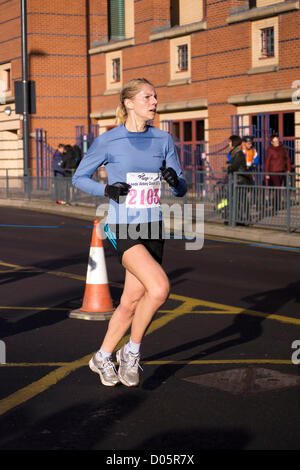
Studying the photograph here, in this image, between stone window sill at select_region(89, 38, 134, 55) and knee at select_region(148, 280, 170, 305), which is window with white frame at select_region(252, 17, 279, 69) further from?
knee at select_region(148, 280, 170, 305)

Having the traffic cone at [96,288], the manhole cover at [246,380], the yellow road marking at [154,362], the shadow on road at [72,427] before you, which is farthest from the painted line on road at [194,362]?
the traffic cone at [96,288]

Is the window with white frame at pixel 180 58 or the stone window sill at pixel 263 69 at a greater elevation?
the window with white frame at pixel 180 58

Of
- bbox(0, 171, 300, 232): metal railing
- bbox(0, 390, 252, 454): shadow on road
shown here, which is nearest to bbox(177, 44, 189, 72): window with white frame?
bbox(0, 171, 300, 232): metal railing

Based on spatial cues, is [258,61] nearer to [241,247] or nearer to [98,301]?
[241,247]

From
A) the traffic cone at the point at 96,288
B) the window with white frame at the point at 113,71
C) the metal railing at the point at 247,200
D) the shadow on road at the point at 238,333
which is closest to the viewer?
the shadow on road at the point at 238,333

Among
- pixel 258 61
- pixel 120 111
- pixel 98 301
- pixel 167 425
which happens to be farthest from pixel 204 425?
pixel 258 61

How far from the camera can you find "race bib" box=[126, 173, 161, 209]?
5.35 metres

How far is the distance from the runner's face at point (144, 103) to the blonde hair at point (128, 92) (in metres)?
0.03

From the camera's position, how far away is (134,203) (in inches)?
211

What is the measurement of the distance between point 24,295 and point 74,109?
25906 millimetres

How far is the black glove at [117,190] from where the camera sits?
16.9 feet

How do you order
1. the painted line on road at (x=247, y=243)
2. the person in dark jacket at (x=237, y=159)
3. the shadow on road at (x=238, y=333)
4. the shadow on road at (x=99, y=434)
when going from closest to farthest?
1. the shadow on road at (x=99, y=434)
2. the shadow on road at (x=238, y=333)
3. the painted line on road at (x=247, y=243)
4. the person in dark jacket at (x=237, y=159)

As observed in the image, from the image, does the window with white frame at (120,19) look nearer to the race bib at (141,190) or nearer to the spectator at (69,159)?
the spectator at (69,159)

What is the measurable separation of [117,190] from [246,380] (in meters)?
1.63
